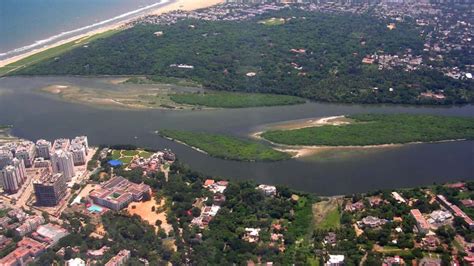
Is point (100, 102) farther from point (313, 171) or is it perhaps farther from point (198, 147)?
point (313, 171)

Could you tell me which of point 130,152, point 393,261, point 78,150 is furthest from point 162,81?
point 393,261

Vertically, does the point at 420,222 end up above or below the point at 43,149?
below

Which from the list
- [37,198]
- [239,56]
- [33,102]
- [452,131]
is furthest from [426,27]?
[37,198]

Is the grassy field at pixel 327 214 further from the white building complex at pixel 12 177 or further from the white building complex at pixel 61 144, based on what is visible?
the white building complex at pixel 12 177

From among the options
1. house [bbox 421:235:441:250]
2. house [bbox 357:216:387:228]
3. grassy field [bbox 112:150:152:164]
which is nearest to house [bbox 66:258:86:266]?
grassy field [bbox 112:150:152:164]

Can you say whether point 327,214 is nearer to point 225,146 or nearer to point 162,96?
point 225,146

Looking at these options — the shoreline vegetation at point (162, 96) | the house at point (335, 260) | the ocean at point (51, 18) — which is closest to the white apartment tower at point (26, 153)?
the shoreline vegetation at point (162, 96)
